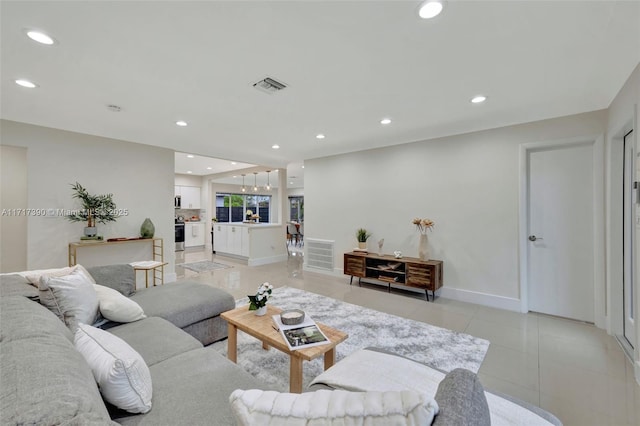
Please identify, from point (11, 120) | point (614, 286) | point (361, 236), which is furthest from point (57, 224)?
point (614, 286)

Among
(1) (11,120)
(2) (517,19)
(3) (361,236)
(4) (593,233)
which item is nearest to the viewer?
(2) (517,19)

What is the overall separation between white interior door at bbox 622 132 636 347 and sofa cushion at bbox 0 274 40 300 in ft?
16.5

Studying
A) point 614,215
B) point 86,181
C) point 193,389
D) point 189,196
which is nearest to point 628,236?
point 614,215

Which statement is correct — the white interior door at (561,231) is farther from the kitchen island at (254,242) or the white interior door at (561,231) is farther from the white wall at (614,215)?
the kitchen island at (254,242)

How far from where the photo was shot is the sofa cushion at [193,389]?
43.7 inches

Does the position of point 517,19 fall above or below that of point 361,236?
above

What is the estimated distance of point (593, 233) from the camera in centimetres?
316

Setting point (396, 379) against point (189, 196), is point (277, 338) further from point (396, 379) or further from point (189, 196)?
point (189, 196)

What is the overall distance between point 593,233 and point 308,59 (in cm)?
378

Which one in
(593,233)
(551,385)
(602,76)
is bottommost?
(551,385)

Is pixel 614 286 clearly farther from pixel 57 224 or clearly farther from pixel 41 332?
pixel 57 224

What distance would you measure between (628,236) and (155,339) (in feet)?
14.5

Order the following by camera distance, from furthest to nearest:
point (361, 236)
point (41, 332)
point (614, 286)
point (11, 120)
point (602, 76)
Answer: point (361, 236) < point (11, 120) < point (614, 286) < point (602, 76) < point (41, 332)

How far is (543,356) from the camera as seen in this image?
2502mm
